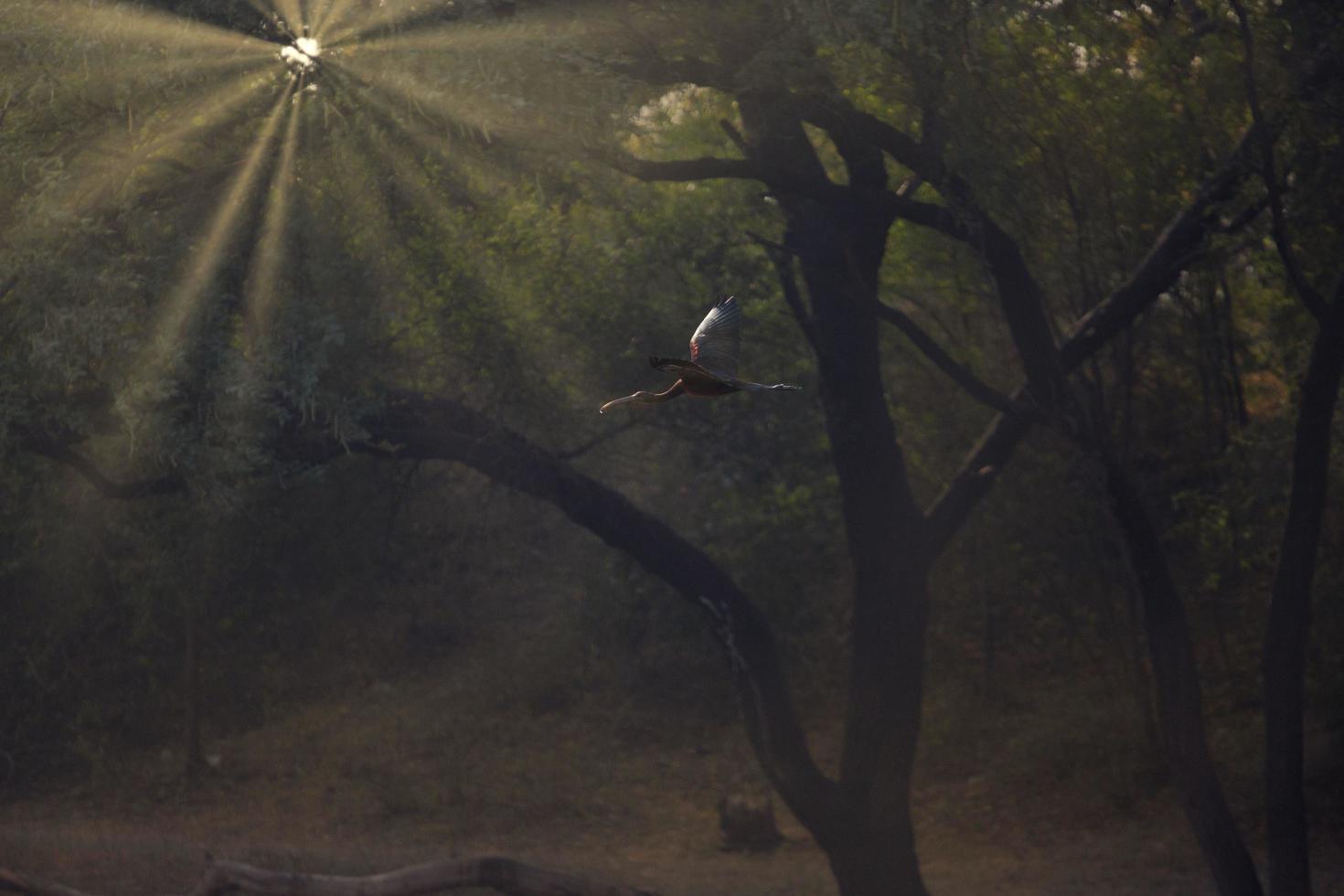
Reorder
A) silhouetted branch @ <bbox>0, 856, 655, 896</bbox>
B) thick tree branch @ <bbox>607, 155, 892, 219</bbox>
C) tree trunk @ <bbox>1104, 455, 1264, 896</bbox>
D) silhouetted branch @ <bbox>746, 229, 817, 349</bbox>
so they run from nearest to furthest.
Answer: silhouetted branch @ <bbox>0, 856, 655, 896</bbox>
tree trunk @ <bbox>1104, 455, 1264, 896</bbox>
thick tree branch @ <bbox>607, 155, 892, 219</bbox>
silhouetted branch @ <bbox>746, 229, 817, 349</bbox>

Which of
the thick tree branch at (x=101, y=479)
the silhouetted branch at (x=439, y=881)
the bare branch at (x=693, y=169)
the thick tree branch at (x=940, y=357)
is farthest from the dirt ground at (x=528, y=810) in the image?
the bare branch at (x=693, y=169)

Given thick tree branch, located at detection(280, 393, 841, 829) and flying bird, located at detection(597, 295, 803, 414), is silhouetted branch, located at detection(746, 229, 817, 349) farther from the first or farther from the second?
flying bird, located at detection(597, 295, 803, 414)

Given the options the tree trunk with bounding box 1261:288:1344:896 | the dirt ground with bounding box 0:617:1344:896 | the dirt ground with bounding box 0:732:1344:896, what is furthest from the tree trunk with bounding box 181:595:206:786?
Answer: the tree trunk with bounding box 1261:288:1344:896

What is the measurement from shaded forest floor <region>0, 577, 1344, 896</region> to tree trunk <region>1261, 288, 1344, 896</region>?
10.5 ft

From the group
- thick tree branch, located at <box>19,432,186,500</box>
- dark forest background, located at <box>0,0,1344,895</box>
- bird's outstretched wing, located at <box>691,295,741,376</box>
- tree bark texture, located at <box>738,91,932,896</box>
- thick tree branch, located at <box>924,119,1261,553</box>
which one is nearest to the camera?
bird's outstretched wing, located at <box>691,295,741,376</box>

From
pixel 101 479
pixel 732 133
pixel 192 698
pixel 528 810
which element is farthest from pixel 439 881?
pixel 192 698

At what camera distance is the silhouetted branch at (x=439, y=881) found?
8602 millimetres

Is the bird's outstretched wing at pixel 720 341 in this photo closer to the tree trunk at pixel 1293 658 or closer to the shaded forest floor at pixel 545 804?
the tree trunk at pixel 1293 658

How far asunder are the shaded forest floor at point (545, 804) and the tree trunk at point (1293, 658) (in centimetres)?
319

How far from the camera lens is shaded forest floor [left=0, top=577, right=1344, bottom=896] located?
1391 centimetres

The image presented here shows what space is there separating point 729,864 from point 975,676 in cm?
554

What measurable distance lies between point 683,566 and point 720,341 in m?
6.43

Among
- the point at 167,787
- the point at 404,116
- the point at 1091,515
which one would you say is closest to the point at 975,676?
the point at 1091,515

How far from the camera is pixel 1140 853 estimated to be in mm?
13750
